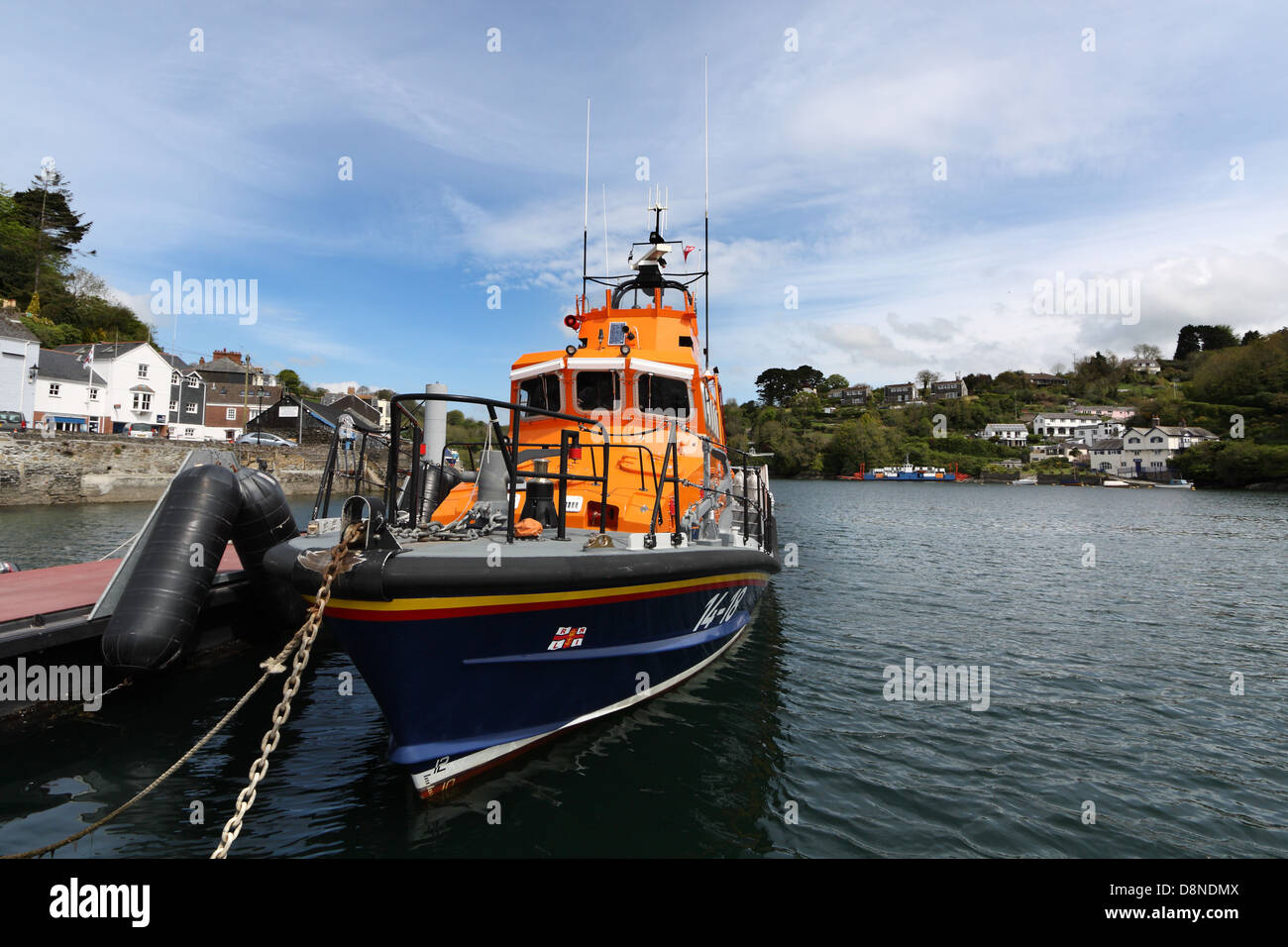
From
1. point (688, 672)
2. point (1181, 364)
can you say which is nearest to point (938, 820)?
point (688, 672)

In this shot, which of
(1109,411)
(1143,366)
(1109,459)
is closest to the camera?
(1109,459)

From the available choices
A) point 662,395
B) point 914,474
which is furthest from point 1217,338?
point 662,395

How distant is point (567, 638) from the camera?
184 inches

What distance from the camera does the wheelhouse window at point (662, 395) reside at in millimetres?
7449

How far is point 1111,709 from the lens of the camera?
6879mm

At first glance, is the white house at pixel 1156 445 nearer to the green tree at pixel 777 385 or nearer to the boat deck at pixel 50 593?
the green tree at pixel 777 385

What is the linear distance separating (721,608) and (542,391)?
344 centimetres

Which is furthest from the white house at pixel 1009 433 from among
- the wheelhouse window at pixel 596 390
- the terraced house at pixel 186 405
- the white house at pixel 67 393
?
the white house at pixel 67 393

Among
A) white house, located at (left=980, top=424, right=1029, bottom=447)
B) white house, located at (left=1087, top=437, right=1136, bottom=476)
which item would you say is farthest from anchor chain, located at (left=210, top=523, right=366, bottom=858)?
white house, located at (left=980, top=424, right=1029, bottom=447)

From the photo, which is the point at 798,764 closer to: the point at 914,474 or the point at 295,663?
the point at 295,663

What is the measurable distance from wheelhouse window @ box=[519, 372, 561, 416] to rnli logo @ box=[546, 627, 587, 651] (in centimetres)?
353

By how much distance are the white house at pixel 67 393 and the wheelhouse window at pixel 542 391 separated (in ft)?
137

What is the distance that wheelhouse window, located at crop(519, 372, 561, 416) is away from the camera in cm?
761
